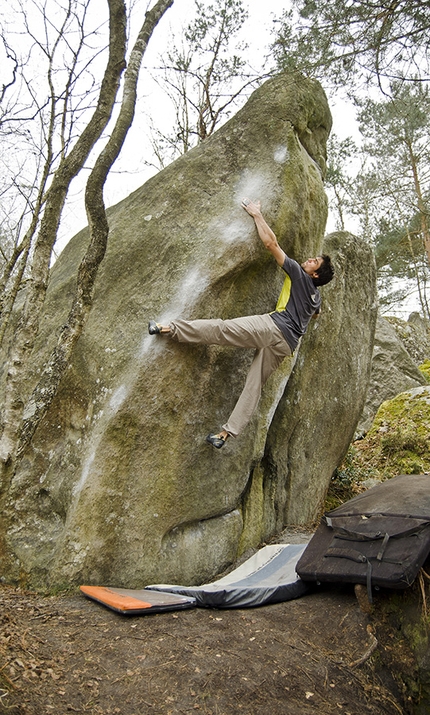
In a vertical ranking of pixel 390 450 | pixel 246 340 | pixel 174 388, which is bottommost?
pixel 390 450

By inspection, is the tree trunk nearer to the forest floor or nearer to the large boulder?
the forest floor

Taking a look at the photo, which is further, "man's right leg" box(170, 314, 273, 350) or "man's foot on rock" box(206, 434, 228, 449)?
"man's foot on rock" box(206, 434, 228, 449)

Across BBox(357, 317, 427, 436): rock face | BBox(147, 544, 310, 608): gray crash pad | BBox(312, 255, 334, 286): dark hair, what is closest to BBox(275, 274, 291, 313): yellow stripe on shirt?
BBox(312, 255, 334, 286): dark hair

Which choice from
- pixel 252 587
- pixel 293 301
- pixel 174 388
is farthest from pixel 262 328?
pixel 252 587

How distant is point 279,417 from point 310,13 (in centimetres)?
512

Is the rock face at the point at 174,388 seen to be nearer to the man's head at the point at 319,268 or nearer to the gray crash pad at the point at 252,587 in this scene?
the gray crash pad at the point at 252,587

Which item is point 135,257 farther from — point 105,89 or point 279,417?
point 279,417

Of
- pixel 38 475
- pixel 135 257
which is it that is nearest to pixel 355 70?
pixel 135 257

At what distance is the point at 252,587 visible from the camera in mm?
4762

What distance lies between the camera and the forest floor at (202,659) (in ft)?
10.3

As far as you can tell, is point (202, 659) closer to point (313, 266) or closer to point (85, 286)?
point (85, 286)

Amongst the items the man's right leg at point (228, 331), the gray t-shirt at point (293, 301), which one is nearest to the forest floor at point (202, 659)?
the man's right leg at point (228, 331)

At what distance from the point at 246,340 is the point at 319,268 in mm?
1317

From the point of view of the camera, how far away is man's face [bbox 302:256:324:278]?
594 cm
